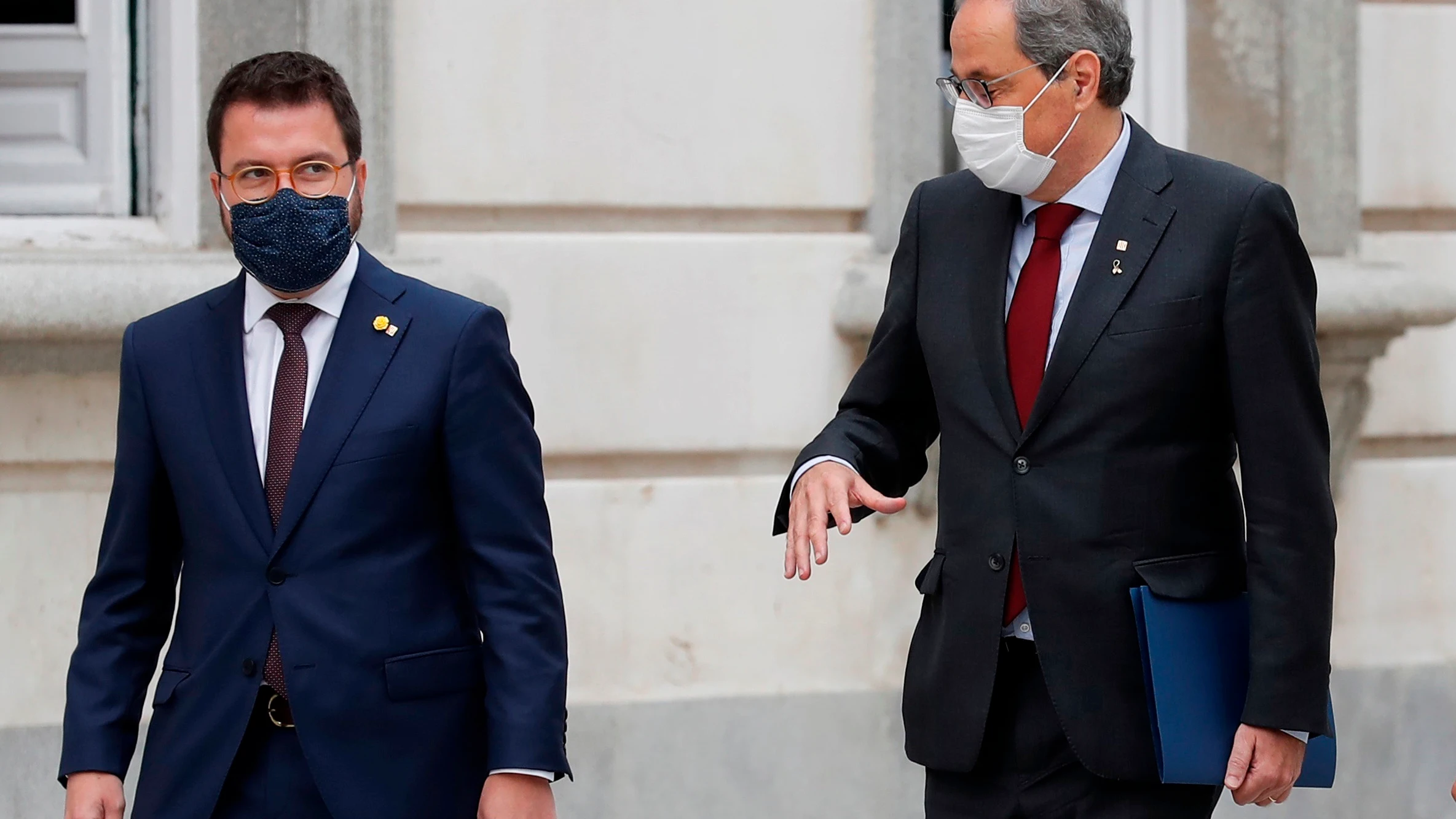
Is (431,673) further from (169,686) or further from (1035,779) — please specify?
(1035,779)

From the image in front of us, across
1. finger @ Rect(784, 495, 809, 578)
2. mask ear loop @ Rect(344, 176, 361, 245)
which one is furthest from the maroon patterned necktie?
finger @ Rect(784, 495, 809, 578)

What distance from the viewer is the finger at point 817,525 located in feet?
8.39

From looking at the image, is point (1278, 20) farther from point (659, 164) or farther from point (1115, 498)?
point (1115, 498)

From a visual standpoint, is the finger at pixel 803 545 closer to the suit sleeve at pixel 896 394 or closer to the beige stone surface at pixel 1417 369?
the suit sleeve at pixel 896 394

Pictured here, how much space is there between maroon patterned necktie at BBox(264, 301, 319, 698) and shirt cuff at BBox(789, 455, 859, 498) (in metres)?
0.74

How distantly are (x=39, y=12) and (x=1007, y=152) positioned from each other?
10.0ft

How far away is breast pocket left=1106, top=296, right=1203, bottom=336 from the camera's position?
261 centimetres

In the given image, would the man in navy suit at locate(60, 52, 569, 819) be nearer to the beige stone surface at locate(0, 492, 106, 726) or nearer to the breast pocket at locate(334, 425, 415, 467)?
the breast pocket at locate(334, 425, 415, 467)

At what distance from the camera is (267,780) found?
2.57 m

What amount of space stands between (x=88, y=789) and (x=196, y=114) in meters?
2.39

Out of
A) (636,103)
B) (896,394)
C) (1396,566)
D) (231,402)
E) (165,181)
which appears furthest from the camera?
(1396,566)

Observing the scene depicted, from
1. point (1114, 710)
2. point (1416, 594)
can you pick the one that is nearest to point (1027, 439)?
point (1114, 710)

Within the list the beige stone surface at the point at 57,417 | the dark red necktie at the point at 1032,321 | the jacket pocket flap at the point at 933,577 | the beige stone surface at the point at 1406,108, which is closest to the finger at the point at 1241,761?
the dark red necktie at the point at 1032,321

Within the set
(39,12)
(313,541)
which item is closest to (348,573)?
(313,541)
